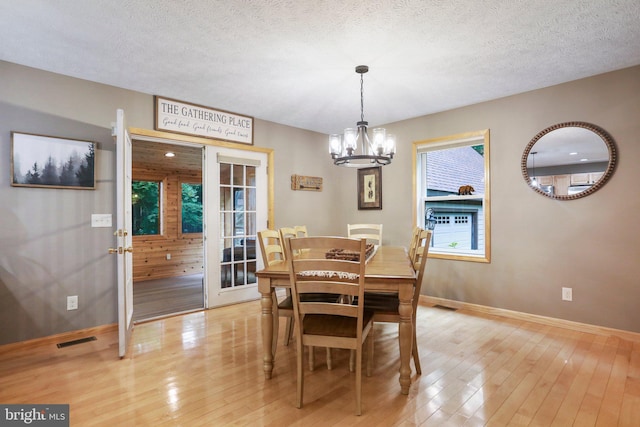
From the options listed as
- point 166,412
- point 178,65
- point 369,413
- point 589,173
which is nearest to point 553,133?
point 589,173

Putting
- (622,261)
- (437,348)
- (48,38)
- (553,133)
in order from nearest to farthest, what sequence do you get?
(48,38) → (437,348) → (622,261) → (553,133)

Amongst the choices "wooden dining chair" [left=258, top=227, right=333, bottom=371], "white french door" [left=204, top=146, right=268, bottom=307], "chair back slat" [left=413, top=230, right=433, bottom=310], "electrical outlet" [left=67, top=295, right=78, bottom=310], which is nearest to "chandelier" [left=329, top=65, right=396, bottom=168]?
"chair back slat" [left=413, top=230, right=433, bottom=310]

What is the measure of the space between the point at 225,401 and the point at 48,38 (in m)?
2.83

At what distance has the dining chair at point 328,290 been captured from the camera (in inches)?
71.5

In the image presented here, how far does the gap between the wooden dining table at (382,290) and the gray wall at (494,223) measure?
183 cm

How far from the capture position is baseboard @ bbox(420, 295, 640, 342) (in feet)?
9.84

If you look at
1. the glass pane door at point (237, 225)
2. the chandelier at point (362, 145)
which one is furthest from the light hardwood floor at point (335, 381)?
the chandelier at point (362, 145)

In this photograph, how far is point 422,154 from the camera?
4527mm

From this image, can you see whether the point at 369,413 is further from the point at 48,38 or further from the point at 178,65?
the point at 48,38

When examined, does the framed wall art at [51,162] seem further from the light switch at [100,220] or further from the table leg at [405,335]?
the table leg at [405,335]

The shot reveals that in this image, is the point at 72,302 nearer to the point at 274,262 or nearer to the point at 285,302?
the point at 274,262

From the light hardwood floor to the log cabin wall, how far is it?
3.06 metres

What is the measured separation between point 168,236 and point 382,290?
545 centimetres

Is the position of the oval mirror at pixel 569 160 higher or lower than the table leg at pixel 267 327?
higher
